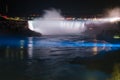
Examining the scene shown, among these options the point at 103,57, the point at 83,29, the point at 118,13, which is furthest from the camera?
the point at 83,29

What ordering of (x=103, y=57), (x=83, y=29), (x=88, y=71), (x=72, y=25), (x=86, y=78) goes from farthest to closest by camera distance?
(x=72, y=25), (x=83, y=29), (x=103, y=57), (x=88, y=71), (x=86, y=78)

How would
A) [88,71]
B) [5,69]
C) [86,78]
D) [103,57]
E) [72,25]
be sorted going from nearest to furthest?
[86,78] → [88,71] → [5,69] → [103,57] → [72,25]

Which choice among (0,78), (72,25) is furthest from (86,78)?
(72,25)

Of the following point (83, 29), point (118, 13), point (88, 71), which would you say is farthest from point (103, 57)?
point (83, 29)

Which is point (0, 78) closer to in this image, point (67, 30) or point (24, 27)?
point (24, 27)

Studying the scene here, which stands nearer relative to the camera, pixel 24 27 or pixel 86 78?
pixel 86 78

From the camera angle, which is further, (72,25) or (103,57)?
(72,25)

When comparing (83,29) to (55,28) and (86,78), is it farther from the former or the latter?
(86,78)

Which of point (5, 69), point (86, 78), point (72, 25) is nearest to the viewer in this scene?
point (86, 78)
